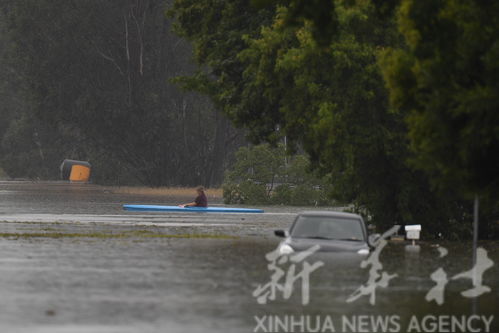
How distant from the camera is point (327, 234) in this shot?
26.4 meters

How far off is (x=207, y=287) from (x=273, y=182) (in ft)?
174

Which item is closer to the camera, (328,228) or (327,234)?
(327,234)

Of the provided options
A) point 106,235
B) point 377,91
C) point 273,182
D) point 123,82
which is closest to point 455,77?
point 377,91

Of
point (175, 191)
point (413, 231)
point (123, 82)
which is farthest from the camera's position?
point (123, 82)

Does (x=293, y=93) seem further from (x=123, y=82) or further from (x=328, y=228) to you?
(x=123, y=82)

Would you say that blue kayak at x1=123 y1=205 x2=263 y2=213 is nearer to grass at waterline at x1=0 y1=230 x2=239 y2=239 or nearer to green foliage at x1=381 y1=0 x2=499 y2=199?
grass at waterline at x1=0 y1=230 x2=239 y2=239

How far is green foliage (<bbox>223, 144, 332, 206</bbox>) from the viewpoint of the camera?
7369 centimetres

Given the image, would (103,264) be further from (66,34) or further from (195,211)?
(66,34)

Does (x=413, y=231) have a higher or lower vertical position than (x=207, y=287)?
higher

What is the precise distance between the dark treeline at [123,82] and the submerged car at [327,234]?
2642 inches

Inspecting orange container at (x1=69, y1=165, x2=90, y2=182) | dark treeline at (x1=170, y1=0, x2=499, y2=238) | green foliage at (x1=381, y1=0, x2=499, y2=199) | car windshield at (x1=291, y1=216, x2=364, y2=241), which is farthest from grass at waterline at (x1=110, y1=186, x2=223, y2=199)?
green foliage at (x1=381, y1=0, x2=499, y2=199)

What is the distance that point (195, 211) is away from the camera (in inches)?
2315

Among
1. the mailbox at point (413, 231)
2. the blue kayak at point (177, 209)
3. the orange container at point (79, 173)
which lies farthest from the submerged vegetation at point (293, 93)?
the orange container at point (79, 173)

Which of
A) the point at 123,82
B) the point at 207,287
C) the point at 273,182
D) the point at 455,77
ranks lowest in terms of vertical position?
the point at 207,287
